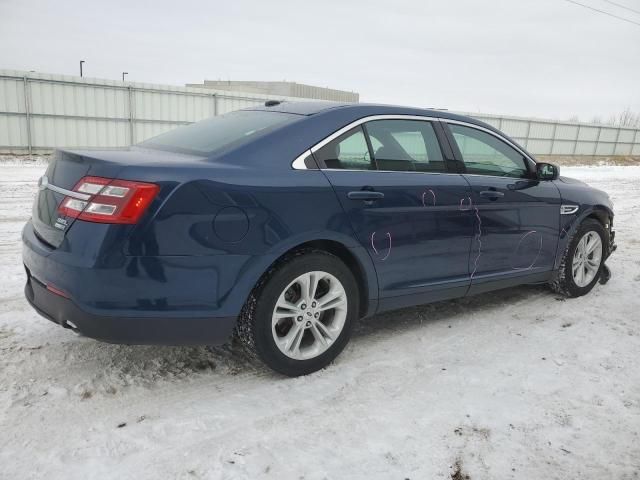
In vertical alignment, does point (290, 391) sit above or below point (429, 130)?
below

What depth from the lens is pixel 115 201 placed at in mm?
2488

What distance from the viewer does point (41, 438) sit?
2.42 m

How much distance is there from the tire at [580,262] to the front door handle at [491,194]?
1.10 meters

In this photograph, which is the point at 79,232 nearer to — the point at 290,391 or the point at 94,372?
the point at 94,372

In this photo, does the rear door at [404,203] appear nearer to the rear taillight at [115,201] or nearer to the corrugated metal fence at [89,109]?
the rear taillight at [115,201]

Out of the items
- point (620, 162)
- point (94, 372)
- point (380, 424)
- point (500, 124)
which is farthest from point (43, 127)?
point (620, 162)

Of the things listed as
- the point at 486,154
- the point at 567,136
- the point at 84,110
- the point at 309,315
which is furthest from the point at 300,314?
the point at 567,136

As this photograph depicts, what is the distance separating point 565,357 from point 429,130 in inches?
69.3

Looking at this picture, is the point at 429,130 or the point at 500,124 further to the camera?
the point at 500,124

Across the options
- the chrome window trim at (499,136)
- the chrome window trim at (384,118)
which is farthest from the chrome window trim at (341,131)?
the chrome window trim at (499,136)

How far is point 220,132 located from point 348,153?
0.80 meters

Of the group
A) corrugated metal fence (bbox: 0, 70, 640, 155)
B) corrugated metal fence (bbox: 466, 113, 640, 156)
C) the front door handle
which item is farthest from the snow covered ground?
corrugated metal fence (bbox: 466, 113, 640, 156)

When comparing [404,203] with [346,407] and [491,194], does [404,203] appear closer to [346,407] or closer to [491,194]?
[491,194]

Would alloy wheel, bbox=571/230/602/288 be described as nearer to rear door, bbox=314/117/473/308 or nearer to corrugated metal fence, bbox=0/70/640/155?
rear door, bbox=314/117/473/308
